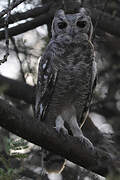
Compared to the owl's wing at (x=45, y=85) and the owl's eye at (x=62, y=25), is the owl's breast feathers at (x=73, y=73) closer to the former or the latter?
the owl's wing at (x=45, y=85)

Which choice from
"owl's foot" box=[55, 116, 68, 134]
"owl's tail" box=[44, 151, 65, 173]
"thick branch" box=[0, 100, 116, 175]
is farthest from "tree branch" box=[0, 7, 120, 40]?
"thick branch" box=[0, 100, 116, 175]

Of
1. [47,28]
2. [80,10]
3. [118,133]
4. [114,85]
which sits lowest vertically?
[114,85]

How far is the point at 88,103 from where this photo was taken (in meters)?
4.29

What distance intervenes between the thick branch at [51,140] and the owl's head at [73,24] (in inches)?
58.0

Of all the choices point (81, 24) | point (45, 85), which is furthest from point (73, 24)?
point (45, 85)

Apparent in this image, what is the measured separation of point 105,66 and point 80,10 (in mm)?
1643

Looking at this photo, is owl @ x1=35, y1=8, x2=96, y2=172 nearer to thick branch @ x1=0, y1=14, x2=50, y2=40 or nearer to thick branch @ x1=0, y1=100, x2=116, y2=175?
thick branch @ x1=0, y1=14, x2=50, y2=40

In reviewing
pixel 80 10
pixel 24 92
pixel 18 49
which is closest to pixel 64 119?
pixel 24 92

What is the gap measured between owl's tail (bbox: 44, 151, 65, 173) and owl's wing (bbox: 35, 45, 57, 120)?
0.39 metres

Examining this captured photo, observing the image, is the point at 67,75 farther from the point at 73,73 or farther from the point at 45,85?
the point at 45,85

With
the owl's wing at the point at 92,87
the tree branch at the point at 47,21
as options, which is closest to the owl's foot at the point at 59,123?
the owl's wing at the point at 92,87

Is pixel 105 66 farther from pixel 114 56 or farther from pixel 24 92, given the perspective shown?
pixel 24 92

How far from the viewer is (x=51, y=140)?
2885mm

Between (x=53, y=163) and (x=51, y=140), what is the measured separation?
1113 millimetres
